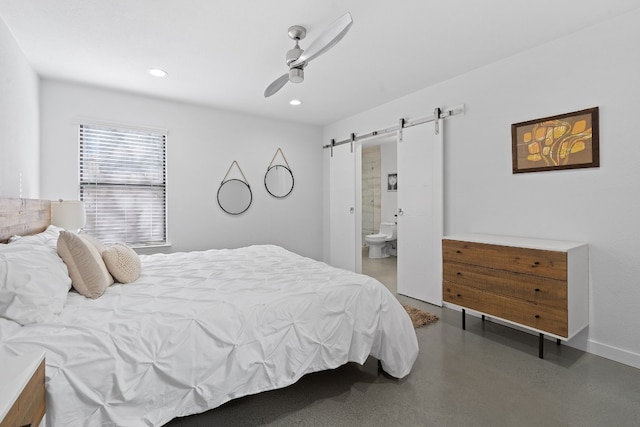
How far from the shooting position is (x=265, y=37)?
253 cm

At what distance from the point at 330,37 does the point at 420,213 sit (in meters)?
2.39

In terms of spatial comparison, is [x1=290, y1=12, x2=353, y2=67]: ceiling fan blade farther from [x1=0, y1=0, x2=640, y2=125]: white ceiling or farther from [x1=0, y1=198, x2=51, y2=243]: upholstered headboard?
[x1=0, y1=198, x2=51, y2=243]: upholstered headboard

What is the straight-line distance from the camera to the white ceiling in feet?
7.10

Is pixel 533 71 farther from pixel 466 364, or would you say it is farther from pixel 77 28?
pixel 77 28

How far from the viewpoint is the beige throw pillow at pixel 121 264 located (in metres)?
2.05

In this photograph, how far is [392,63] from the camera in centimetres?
304

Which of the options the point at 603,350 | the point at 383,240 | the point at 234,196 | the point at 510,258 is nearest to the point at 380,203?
the point at 383,240

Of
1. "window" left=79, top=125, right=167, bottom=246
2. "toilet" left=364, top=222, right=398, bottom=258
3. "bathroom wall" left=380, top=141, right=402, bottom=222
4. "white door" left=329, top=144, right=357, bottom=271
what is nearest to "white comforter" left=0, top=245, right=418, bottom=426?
"window" left=79, top=125, right=167, bottom=246

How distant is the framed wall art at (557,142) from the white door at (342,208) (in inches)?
93.2

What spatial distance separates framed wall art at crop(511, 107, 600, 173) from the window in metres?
4.05

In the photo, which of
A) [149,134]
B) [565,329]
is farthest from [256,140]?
[565,329]

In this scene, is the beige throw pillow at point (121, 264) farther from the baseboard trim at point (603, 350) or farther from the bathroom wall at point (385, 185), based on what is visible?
the bathroom wall at point (385, 185)

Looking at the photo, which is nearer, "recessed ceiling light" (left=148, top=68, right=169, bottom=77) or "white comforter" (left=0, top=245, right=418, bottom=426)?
"white comforter" (left=0, top=245, right=418, bottom=426)

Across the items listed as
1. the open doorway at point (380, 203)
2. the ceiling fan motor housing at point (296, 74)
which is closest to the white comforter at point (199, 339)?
the ceiling fan motor housing at point (296, 74)
